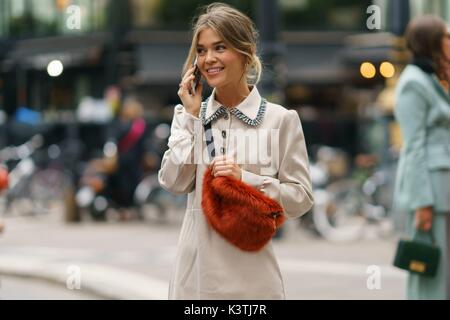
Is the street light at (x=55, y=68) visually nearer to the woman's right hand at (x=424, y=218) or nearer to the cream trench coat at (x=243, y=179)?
the woman's right hand at (x=424, y=218)

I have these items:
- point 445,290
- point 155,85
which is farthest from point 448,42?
point 155,85

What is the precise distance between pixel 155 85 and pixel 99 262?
1852 centimetres

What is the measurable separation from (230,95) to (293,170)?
0.35 meters

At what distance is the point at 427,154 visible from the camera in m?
6.64

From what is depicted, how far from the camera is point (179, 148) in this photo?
13.1ft

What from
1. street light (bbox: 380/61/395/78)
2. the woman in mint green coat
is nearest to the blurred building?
street light (bbox: 380/61/395/78)

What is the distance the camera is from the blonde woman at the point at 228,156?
13.0ft

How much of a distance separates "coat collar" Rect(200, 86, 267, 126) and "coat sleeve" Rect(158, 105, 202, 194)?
0.07 metres

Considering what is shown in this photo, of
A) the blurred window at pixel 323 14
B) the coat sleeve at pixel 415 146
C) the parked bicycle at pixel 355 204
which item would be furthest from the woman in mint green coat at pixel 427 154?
the blurred window at pixel 323 14

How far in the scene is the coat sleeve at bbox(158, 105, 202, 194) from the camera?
13.1 ft

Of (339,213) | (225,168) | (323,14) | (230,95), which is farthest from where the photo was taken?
(323,14)

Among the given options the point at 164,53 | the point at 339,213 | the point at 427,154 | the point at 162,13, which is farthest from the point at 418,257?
the point at 162,13
